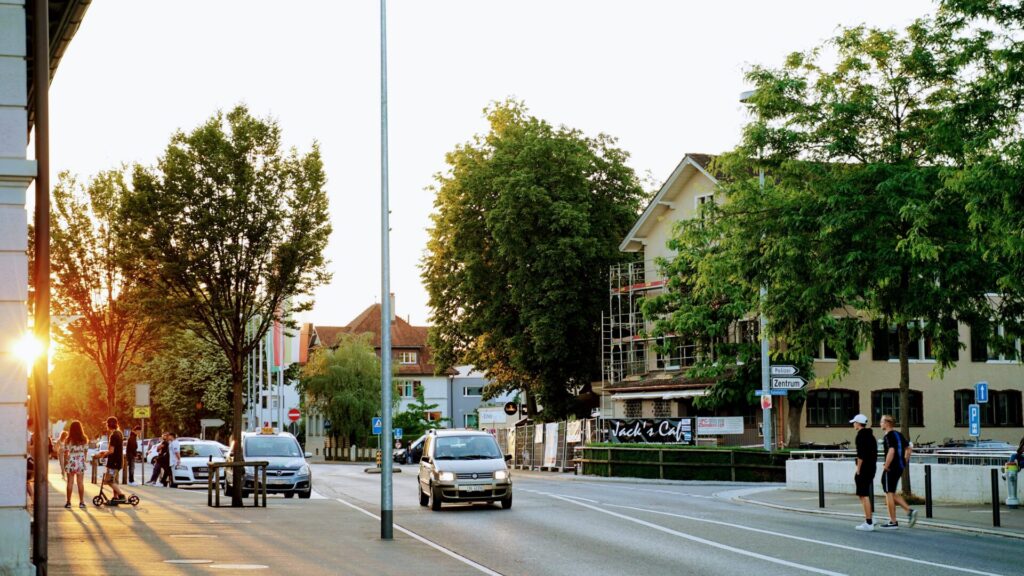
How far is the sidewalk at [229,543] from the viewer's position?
49.9 ft

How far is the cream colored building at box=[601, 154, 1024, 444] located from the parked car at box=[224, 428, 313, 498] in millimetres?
21467

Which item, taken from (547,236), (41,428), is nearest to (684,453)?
(547,236)

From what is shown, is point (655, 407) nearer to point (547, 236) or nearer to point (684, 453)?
point (547, 236)

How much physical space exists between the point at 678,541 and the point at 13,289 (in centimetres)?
1058

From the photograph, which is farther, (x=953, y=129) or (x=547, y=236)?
(x=547, y=236)

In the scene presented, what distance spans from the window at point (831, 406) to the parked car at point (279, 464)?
1009 inches

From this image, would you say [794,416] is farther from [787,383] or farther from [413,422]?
[413,422]

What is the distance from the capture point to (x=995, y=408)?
188ft

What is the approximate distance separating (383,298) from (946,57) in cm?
1240

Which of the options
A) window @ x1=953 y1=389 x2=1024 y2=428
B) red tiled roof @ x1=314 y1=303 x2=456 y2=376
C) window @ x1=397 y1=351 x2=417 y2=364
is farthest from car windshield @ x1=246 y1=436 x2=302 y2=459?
window @ x1=397 y1=351 x2=417 y2=364

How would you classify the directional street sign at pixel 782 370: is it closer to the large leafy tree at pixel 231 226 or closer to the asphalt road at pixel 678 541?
the asphalt road at pixel 678 541

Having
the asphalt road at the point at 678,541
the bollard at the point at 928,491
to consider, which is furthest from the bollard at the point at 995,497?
the bollard at the point at 928,491

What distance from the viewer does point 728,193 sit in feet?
89.8

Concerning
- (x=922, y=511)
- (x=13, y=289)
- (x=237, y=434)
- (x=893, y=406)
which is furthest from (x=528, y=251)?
(x=13, y=289)
